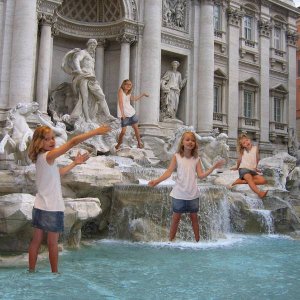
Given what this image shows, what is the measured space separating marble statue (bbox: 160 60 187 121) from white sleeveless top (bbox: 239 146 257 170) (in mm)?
12677

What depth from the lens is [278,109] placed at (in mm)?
25234

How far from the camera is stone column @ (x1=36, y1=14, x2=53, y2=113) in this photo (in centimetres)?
1580

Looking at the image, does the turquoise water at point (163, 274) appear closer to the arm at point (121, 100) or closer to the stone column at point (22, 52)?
the arm at point (121, 100)

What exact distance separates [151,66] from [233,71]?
5.98m

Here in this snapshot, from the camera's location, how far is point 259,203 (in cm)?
1282

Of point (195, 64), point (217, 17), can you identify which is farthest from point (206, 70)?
point (217, 17)

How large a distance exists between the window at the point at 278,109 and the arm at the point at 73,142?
22.0 meters

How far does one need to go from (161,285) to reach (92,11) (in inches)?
600

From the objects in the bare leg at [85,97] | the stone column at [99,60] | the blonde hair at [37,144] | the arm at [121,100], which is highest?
the stone column at [99,60]

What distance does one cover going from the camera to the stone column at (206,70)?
19766 mm

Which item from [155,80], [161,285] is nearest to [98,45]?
[155,80]

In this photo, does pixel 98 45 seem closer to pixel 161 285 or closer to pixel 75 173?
pixel 75 173

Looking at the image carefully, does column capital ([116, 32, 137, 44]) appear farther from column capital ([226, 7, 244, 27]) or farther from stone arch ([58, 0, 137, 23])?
column capital ([226, 7, 244, 27])

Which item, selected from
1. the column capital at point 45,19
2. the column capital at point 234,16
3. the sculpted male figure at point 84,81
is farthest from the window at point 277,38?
the column capital at point 45,19
